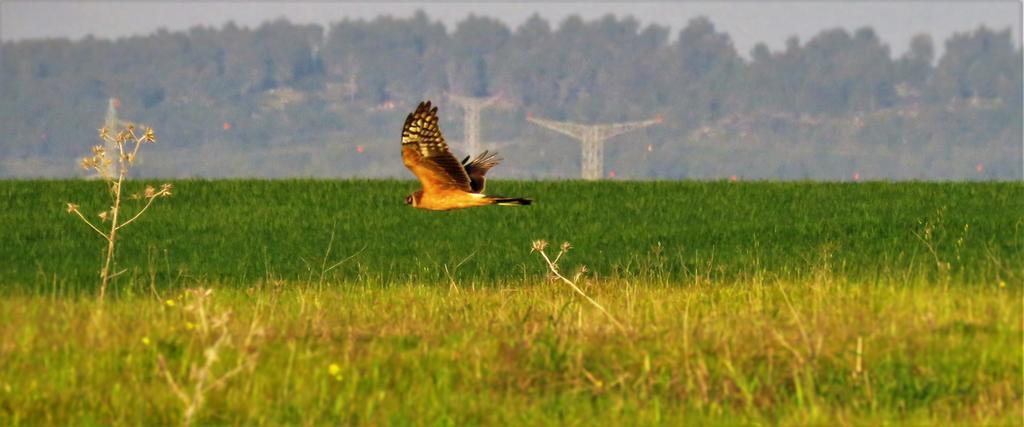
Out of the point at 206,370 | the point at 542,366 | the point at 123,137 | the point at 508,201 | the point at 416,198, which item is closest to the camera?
the point at 206,370

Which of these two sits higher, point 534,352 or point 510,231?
point 534,352

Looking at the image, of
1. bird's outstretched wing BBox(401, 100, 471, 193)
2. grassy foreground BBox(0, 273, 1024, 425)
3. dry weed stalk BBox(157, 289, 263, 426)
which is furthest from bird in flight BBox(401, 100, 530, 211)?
dry weed stalk BBox(157, 289, 263, 426)

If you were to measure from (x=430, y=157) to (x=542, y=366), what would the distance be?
5.36 metres

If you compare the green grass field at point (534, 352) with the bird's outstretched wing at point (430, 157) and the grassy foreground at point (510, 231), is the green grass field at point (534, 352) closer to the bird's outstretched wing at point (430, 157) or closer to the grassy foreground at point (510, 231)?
the grassy foreground at point (510, 231)

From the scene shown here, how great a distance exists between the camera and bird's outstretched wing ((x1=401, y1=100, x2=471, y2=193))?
15.5 m

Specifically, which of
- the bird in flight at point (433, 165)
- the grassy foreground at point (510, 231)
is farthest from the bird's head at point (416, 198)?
the grassy foreground at point (510, 231)

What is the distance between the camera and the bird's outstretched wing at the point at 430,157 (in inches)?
609

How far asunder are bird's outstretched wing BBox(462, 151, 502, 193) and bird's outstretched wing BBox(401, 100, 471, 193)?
301 millimetres

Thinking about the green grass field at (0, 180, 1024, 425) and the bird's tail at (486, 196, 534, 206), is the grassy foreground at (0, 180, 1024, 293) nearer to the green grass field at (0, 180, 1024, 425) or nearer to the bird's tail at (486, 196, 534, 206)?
the green grass field at (0, 180, 1024, 425)

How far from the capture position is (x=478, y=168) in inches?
659

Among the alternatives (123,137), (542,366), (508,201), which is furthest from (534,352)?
(123,137)

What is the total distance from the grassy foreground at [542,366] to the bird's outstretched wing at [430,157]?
9.10ft

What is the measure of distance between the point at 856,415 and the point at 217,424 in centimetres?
421

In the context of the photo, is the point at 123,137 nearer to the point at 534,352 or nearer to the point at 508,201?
the point at 508,201
